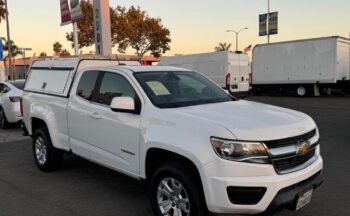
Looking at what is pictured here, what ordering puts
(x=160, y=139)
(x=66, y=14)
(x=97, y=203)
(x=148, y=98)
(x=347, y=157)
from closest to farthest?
1. (x=160, y=139)
2. (x=148, y=98)
3. (x=97, y=203)
4. (x=347, y=157)
5. (x=66, y=14)

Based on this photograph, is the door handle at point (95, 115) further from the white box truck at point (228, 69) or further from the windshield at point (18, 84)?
the white box truck at point (228, 69)

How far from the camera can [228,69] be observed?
20.3 metres

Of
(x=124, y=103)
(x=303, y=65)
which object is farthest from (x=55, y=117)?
(x=303, y=65)

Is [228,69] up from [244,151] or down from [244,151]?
up

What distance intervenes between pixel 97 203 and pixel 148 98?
1.64 m

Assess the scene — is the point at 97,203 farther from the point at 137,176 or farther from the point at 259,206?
the point at 259,206

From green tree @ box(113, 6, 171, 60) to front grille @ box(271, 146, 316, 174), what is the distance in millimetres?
41469

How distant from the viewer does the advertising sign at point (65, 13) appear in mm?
14148

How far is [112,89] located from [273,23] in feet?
125

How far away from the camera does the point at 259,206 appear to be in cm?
374

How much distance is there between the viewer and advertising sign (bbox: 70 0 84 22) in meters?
13.4

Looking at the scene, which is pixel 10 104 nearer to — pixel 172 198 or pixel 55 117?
pixel 55 117

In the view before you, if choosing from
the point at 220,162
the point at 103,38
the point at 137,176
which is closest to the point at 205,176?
the point at 220,162

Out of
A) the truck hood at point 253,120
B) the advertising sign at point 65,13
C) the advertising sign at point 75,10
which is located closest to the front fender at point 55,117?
the truck hood at point 253,120
